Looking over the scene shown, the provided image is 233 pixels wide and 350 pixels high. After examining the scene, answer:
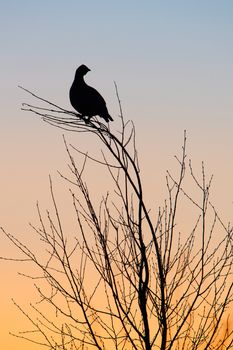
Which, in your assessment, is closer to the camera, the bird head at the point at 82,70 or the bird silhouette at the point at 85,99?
the bird silhouette at the point at 85,99

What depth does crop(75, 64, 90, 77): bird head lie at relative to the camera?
8.80 meters

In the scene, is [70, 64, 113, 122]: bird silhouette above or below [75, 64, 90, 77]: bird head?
below

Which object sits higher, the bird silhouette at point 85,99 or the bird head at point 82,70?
the bird head at point 82,70

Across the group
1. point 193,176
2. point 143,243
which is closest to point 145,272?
point 143,243

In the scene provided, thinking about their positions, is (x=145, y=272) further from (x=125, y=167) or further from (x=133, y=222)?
(x=125, y=167)

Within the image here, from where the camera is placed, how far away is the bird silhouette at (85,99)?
8.50 metres

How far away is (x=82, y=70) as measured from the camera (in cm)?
883

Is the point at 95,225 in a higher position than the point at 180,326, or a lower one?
higher

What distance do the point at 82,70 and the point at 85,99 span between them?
1.56ft

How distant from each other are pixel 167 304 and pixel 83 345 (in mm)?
807

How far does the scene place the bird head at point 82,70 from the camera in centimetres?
880

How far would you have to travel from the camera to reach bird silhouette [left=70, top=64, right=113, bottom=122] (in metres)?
8.50

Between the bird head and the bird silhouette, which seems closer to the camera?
the bird silhouette

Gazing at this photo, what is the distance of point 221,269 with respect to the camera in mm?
5871
